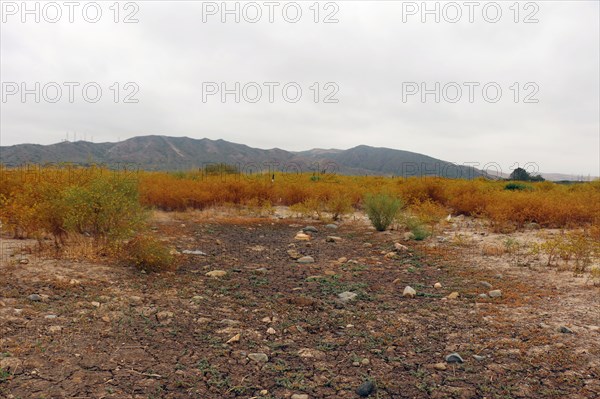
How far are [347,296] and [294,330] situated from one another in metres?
1.29

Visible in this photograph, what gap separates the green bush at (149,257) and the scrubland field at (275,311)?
27 mm

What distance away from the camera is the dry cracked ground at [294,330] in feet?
9.64

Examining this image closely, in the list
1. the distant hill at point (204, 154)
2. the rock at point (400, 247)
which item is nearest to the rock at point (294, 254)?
the rock at point (400, 247)

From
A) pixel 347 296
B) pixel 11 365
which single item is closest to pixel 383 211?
pixel 347 296

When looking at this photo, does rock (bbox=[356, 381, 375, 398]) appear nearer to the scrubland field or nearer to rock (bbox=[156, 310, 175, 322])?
the scrubland field

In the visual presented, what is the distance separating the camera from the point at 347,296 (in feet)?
16.8

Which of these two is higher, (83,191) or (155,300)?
(83,191)

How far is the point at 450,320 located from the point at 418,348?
0.89m

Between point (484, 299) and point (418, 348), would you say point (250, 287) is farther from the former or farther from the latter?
point (484, 299)

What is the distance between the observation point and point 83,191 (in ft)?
21.3

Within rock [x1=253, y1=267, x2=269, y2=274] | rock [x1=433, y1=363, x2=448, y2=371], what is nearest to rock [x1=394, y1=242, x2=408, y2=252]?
rock [x1=253, y1=267, x2=269, y2=274]

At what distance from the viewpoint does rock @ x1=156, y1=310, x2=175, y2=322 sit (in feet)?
13.7

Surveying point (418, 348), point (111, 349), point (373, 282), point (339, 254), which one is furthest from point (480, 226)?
point (111, 349)

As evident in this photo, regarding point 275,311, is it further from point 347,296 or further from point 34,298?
point 34,298
